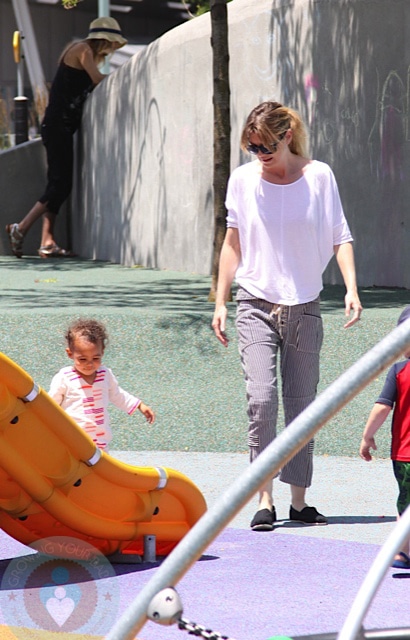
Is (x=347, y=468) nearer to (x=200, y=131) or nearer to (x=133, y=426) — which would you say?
(x=133, y=426)

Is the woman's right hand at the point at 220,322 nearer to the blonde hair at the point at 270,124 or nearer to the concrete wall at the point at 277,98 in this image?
the blonde hair at the point at 270,124

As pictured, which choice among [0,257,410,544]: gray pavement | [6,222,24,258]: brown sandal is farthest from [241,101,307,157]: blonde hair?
[6,222,24,258]: brown sandal

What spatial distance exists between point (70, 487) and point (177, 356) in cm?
383

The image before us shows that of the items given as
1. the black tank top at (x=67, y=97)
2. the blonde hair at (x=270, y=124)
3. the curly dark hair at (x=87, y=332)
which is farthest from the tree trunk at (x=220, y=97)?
the black tank top at (x=67, y=97)

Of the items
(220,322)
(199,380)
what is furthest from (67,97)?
(220,322)

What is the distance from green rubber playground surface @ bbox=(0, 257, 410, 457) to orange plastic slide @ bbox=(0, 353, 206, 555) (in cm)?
228

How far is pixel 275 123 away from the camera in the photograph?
561cm

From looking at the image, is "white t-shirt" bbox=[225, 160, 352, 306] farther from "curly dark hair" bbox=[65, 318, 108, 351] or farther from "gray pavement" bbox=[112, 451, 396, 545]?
"gray pavement" bbox=[112, 451, 396, 545]

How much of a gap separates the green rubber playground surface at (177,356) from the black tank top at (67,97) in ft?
17.6

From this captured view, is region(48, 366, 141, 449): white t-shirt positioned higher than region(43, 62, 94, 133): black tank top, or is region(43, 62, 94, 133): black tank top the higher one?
region(43, 62, 94, 133): black tank top

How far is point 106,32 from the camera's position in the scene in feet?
48.5

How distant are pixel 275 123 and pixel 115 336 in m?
3.63

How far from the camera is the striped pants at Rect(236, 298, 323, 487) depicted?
5.80 metres
